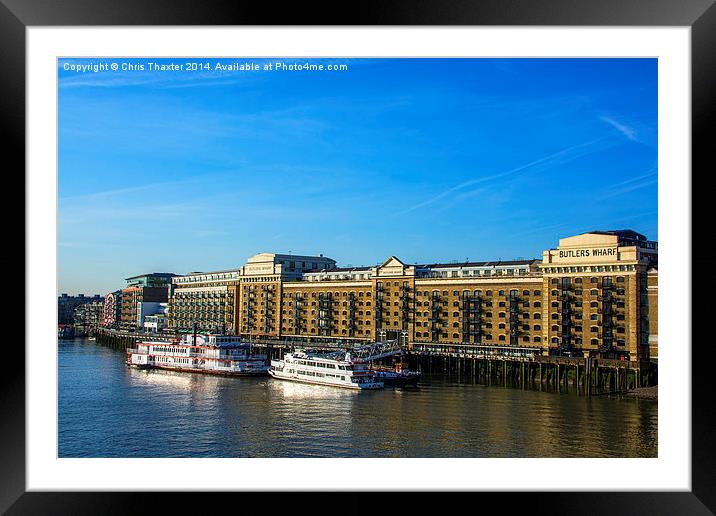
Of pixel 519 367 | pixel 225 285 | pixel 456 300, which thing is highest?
pixel 225 285

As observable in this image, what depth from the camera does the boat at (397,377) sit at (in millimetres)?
15500

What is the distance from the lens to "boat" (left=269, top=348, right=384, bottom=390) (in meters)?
14.7

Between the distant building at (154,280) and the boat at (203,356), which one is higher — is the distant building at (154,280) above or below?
above

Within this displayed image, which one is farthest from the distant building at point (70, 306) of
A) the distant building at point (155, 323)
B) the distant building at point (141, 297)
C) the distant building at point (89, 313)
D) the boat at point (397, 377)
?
the boat at point (397, 377)

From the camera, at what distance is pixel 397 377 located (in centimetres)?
1572

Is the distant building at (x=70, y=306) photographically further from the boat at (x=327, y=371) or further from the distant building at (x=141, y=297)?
the boat at (x=327, y=371)

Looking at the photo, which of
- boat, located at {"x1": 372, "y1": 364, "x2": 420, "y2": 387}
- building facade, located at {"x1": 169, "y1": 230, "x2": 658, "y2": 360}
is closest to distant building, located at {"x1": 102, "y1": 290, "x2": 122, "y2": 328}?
building facade, located at {"x1": 169, "y1": 230, "x2": 658, "y2": 360}
